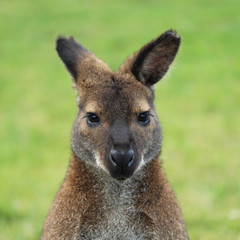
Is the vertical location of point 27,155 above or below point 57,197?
above

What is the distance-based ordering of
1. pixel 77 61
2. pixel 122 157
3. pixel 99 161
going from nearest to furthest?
pixel 122 157 → pixel 99 161 → pixel 77 61

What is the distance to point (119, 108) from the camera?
4.20 metres

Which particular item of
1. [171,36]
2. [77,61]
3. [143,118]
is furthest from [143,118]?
[77,61]

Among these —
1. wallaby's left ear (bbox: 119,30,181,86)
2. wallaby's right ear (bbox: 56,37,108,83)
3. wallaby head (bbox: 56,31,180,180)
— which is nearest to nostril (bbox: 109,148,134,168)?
wallaby head (bbox: 56,31,180,180)

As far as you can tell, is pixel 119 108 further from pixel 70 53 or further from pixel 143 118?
pixel 70 53

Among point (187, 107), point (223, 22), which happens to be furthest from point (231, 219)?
point (223, 22)

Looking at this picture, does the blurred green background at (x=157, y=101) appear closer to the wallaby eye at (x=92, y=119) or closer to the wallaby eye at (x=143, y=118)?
the wallaby eye at (x=143, y=118)

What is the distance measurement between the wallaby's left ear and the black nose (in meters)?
0.70

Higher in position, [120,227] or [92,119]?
[92,119]

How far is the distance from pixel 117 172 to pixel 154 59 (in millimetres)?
924

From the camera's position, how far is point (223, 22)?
17.7 meters

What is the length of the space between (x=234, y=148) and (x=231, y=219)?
2.70m

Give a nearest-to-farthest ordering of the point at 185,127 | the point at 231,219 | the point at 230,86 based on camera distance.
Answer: the point at 231,219, the point at 185,127, the point at 230,86

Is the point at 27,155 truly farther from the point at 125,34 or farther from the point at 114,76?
the point at 125,34
